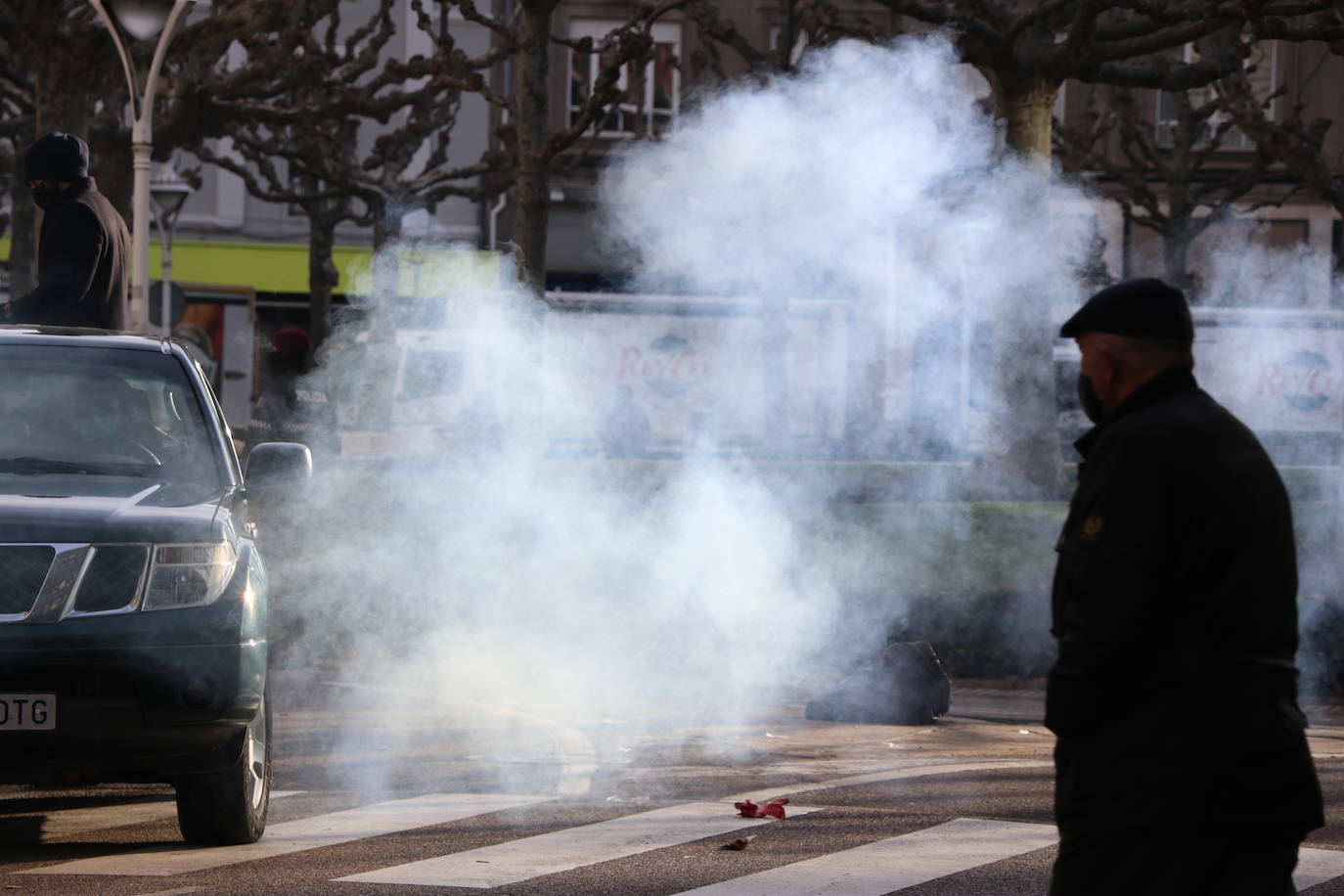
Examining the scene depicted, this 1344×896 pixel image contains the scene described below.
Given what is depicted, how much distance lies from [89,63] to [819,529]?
8531 millimetres

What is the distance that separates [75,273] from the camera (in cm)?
790

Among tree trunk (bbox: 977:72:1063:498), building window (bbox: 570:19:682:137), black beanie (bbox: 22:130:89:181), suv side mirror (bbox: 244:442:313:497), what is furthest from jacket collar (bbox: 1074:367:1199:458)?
building window (bbox: 570:19:682:137)

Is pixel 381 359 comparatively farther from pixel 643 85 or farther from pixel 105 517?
pixel 105 517

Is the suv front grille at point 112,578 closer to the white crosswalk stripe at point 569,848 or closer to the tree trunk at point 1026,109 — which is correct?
the white crosswalk stripe at point 569,848

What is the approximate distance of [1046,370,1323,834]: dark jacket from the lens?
10.9 feet

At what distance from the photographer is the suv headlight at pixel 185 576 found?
553 centimetres

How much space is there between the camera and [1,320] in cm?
786

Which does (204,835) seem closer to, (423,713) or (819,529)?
(423,713)

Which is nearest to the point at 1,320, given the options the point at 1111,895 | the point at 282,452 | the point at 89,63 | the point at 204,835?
the point at 282,452

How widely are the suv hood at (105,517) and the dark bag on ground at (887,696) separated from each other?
4577 millimetres

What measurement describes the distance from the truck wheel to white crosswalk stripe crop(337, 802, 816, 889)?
586 mm

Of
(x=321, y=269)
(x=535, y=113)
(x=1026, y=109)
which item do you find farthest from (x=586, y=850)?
(x=321, y=269)

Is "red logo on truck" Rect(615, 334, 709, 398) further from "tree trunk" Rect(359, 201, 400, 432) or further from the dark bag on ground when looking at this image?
the dark bag on ground

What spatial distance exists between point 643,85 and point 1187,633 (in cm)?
2602
